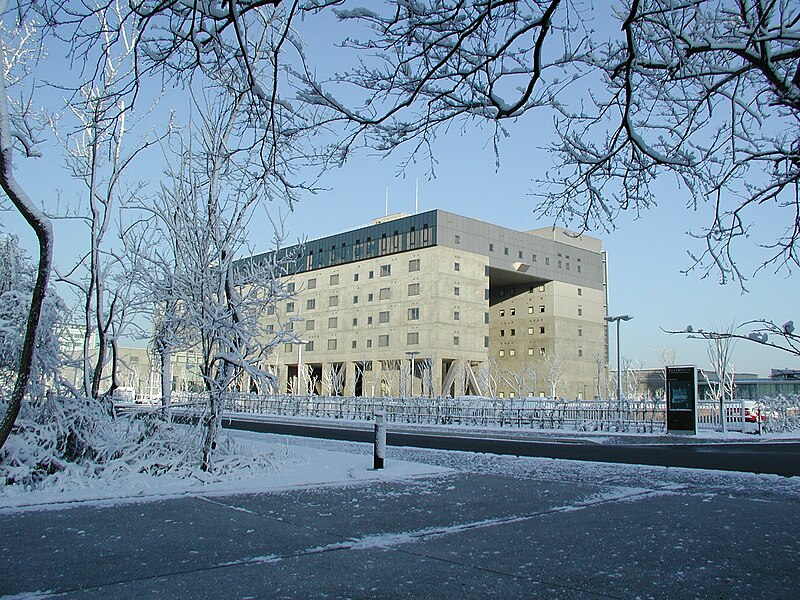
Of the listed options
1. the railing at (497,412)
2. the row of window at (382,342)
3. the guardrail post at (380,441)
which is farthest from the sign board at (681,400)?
the row of window at (382,342)

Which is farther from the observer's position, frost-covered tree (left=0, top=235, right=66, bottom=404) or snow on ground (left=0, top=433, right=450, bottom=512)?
frost-covered tree (left=0, top=235, right=66, bottom=404)

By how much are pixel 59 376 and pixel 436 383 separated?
62624mm

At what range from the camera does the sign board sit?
2552cm

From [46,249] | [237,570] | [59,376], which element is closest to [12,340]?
[59,376]

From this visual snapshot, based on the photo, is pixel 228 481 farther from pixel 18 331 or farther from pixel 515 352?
pixel 515 352

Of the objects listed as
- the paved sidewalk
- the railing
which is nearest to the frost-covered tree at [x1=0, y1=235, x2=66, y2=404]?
the paved sidewalk

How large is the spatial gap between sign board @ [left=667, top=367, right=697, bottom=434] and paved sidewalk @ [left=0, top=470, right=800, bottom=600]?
59.1 feet

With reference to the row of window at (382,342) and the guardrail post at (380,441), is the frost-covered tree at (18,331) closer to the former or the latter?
the guardrail post at (380,441)

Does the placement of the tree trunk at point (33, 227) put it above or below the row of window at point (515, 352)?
below

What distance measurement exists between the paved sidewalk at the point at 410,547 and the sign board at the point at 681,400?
18021 mm

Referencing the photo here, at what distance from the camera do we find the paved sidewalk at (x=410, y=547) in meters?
4.50

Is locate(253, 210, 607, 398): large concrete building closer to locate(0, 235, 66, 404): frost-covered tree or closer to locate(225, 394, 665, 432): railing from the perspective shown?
locate(225, 394, 665, 432): railing

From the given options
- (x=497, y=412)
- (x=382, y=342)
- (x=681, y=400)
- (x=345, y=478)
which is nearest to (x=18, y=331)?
(x=345, y=478)

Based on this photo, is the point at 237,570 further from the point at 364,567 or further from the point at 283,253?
the point at 283,253
